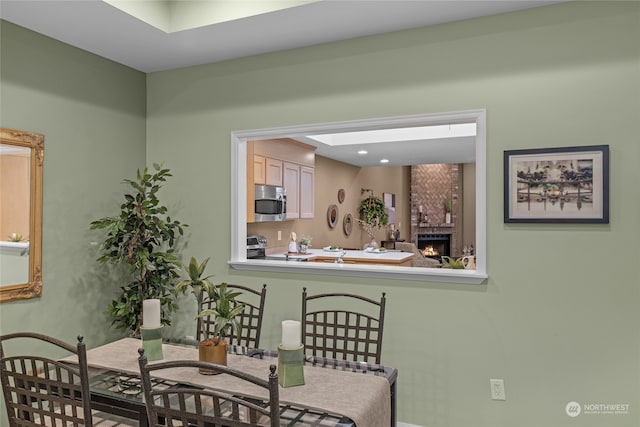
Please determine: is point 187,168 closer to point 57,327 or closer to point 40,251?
point 40,251

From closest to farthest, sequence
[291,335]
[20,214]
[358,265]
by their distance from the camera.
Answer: [291,335] < [20,214] < [358,265]

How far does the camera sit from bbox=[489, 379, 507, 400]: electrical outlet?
8.67ft

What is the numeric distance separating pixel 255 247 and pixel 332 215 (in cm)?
297

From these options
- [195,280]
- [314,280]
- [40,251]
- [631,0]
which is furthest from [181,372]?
[631,0]

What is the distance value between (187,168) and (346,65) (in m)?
1.54

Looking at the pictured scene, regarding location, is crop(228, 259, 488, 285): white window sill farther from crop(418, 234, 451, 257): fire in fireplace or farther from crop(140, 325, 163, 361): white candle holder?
crop(418, 234, 451, 257): fire in fireplace

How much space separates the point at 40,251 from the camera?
2898 millimetres

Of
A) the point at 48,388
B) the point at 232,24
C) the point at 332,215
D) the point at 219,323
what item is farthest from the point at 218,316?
the point at 332,215

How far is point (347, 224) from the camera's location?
26.8 ft

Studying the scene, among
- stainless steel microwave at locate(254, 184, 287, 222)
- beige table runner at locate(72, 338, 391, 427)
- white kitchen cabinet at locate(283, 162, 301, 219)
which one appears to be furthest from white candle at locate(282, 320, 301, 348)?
white kitchen cabinet at locate(283, 162, 301, 219)

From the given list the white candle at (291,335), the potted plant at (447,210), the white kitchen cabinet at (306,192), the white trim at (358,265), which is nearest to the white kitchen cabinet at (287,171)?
the white kitchen cabinet at (306,192)

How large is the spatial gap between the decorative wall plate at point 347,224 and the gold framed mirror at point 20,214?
5644 mm

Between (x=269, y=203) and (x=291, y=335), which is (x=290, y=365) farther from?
(x=269, y=203)

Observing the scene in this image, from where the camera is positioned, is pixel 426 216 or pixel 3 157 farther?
pixel 426 216
